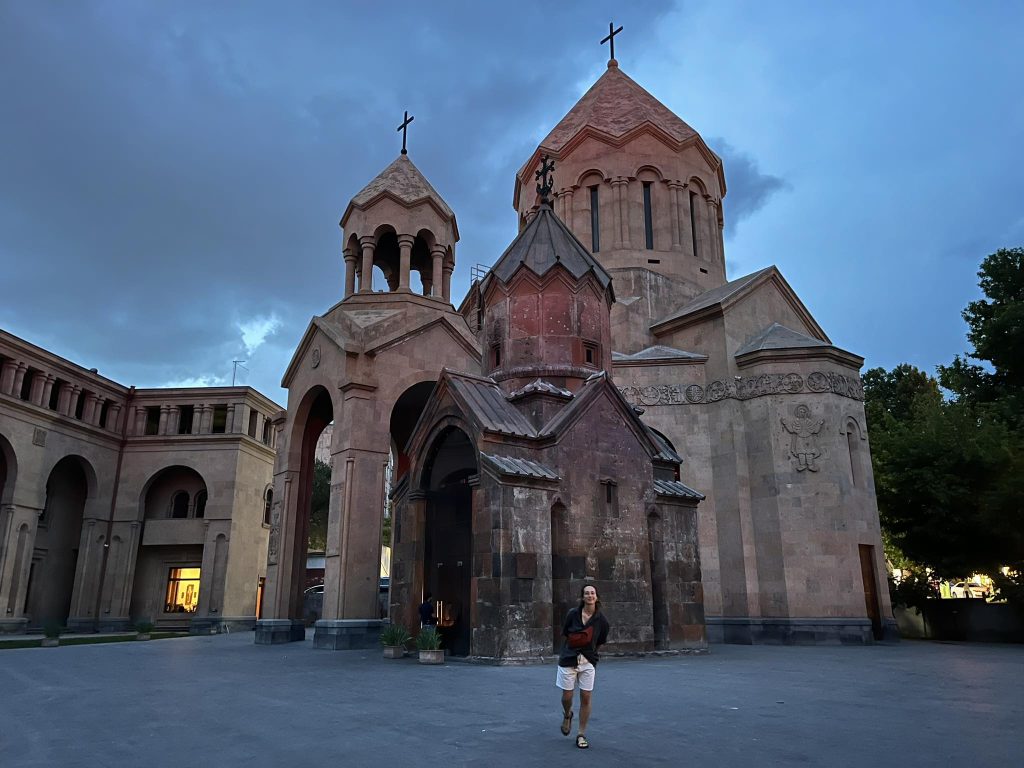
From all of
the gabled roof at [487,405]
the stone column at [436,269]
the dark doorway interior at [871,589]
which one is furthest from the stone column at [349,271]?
the dark doorway interior at [871,589]

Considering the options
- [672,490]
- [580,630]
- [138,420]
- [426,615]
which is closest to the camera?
[580,630]

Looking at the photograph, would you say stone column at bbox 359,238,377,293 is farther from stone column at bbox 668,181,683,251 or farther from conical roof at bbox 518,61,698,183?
stone column at bbox 668,181,683,251

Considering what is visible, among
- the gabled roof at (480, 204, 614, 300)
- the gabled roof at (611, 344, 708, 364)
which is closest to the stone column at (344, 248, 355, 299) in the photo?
the gabled roof at (480, 204, 614, 300)

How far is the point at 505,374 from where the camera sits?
15.1 metres

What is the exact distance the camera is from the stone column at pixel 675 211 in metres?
25.0

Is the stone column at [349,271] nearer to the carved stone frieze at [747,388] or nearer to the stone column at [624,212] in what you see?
the carved stone frieze at [747,388]

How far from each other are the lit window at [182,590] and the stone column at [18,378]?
9.60m

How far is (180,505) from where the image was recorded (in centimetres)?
3116

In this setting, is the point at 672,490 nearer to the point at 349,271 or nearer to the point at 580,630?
the point at 580,630

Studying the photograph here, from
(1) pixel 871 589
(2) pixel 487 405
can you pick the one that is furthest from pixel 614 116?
(1) pixel 871 589

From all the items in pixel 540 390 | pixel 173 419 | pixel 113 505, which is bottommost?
pixel 113 505

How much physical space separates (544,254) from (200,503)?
22.3m

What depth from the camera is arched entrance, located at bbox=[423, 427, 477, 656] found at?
14.4 m

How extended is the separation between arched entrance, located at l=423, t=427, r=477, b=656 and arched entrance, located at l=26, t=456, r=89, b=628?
20.2m
